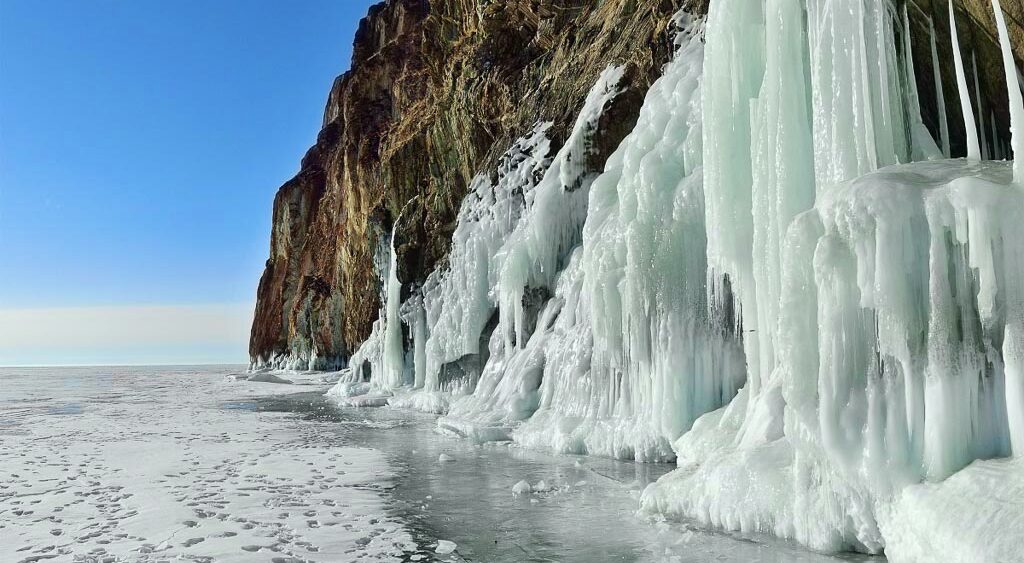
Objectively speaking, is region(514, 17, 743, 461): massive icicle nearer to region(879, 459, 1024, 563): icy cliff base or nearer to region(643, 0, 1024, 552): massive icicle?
region(643, 0, 1024, 552): massive icicle

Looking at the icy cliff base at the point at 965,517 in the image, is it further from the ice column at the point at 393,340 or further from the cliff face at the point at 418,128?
the ice column at the point at 393,340

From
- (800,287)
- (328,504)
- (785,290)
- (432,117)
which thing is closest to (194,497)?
(328,504)

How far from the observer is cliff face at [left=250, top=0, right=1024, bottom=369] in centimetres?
1438

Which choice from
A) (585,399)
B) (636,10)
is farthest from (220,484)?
(636,10)

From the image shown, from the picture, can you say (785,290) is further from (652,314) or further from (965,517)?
(652,314)

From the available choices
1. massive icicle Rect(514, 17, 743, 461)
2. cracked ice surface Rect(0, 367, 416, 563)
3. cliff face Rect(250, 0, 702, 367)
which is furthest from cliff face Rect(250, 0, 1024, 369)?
cracked ice surface Rect(0, 367, 416, 563)

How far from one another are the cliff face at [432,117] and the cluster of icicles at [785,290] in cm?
61

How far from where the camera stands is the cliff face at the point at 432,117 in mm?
14375

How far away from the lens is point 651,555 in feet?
16.8

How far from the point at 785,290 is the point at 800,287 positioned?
0.36ft

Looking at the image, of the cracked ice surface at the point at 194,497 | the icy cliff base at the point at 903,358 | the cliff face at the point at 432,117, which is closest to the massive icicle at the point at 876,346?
the icy cliff base at the point at 903,358

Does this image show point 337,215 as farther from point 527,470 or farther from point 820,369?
point 820,369

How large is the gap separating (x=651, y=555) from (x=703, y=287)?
5.42 m

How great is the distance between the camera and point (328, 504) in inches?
295
